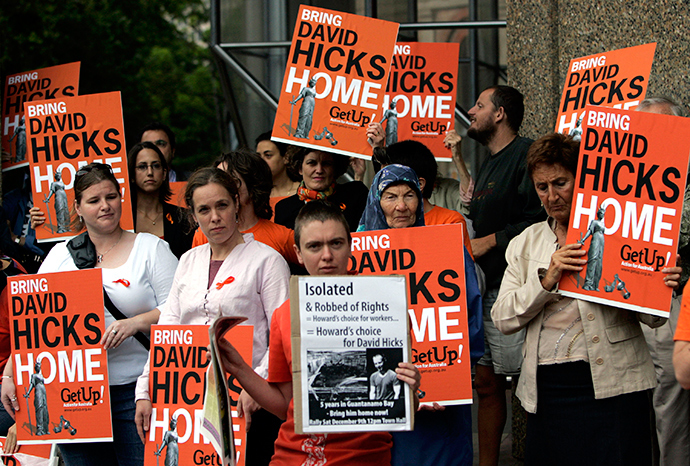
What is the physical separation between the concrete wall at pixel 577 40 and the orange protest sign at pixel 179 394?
3.34 meters

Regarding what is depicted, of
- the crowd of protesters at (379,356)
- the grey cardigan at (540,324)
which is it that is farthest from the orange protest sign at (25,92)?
the grey cardigan at (540,324)

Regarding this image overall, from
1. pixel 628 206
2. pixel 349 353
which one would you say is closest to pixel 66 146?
pixel 349 353

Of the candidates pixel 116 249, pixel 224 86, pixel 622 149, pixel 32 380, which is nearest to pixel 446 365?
pixel 622 149

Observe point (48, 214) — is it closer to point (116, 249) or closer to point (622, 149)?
point (116, 249)

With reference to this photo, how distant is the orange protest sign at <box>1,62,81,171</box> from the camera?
666cm

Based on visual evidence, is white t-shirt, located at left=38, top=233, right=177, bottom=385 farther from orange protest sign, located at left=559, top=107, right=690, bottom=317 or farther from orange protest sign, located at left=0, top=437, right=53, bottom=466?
orange protest sign, located at left=559, top=107, right=690, bottom=317

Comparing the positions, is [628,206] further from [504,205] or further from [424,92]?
[424,92]

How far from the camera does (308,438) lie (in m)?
3.14

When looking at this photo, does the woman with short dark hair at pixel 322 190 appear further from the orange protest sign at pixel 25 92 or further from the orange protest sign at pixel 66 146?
the orange protest sign at pixel 25 92

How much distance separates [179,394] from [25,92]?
12.3 ft

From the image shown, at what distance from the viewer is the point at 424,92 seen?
6.12 metres

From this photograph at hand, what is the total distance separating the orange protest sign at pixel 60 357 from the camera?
4.29 meters

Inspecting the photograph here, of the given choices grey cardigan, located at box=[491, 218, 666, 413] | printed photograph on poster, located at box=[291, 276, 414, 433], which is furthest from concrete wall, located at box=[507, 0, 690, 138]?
printed photograph on poster, located at box=[291, 276, 414, 433]

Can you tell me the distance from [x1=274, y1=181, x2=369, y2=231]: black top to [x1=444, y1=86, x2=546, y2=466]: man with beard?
75cm
